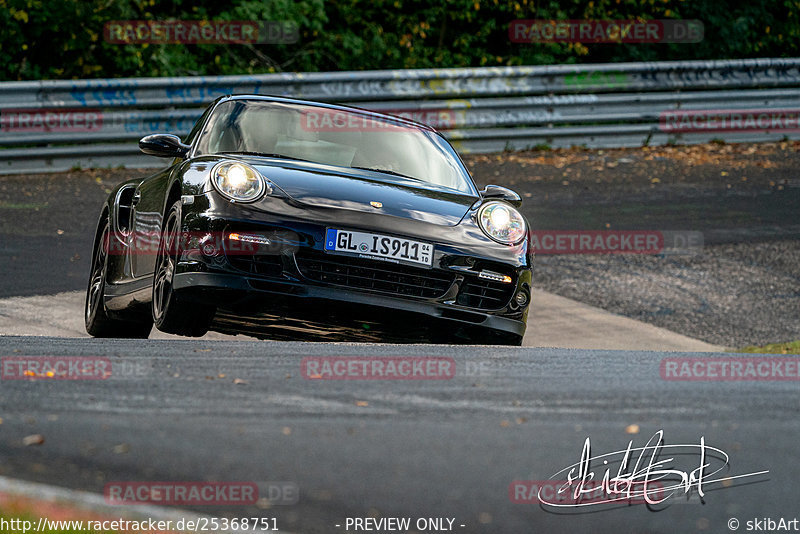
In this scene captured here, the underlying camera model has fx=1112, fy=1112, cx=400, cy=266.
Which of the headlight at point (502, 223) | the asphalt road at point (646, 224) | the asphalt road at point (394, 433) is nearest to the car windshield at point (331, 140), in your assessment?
the headlight at point (502, 223)

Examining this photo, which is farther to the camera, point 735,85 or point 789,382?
point 735,85

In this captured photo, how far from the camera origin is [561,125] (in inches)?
617

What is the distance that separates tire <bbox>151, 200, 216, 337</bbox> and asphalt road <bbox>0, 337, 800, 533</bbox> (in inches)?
20.8

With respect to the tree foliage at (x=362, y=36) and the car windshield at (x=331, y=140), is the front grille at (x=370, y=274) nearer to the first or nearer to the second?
the car windshield at (x=331, y=140)

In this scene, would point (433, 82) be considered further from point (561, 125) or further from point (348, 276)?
point (348, 276)

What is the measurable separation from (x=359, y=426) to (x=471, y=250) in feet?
7.15

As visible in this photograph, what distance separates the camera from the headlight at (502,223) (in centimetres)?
577

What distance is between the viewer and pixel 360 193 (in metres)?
5.56

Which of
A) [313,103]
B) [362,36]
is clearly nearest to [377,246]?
[313,103]

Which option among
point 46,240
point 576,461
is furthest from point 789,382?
point 46,240

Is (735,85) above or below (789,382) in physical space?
above

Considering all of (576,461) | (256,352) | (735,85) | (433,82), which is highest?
(735,85)

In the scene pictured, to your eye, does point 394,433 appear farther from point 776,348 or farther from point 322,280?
point 776,348

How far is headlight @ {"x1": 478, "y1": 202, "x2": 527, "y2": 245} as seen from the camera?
5.77 meters
